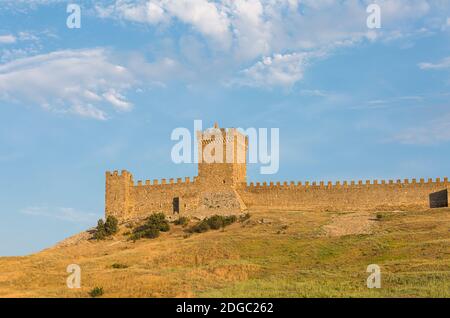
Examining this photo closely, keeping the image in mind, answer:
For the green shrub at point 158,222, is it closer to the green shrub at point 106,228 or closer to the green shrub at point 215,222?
the green shrub at point 106,228

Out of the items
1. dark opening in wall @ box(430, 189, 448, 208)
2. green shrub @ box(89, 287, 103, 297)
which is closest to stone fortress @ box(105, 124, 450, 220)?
dark opening in wall @ box(430, 189, 448, 208)

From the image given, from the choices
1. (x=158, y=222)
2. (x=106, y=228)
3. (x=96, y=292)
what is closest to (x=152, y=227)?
(x=158, y=222)

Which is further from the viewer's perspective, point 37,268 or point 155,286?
point 37,268

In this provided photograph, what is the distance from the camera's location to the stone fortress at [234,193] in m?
43.7

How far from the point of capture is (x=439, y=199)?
4275 cm

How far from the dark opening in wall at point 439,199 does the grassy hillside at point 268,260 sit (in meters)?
2.63

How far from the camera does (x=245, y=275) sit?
25.7 m

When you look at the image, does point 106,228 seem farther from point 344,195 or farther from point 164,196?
point 344,195

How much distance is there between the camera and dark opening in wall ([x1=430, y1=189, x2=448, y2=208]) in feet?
139

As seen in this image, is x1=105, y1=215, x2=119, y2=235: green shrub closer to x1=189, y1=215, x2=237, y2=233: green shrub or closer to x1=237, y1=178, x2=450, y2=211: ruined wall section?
x1=189, y1=215, x2=237, y2=233: green shrub

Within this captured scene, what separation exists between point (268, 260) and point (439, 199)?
64.5 ft
